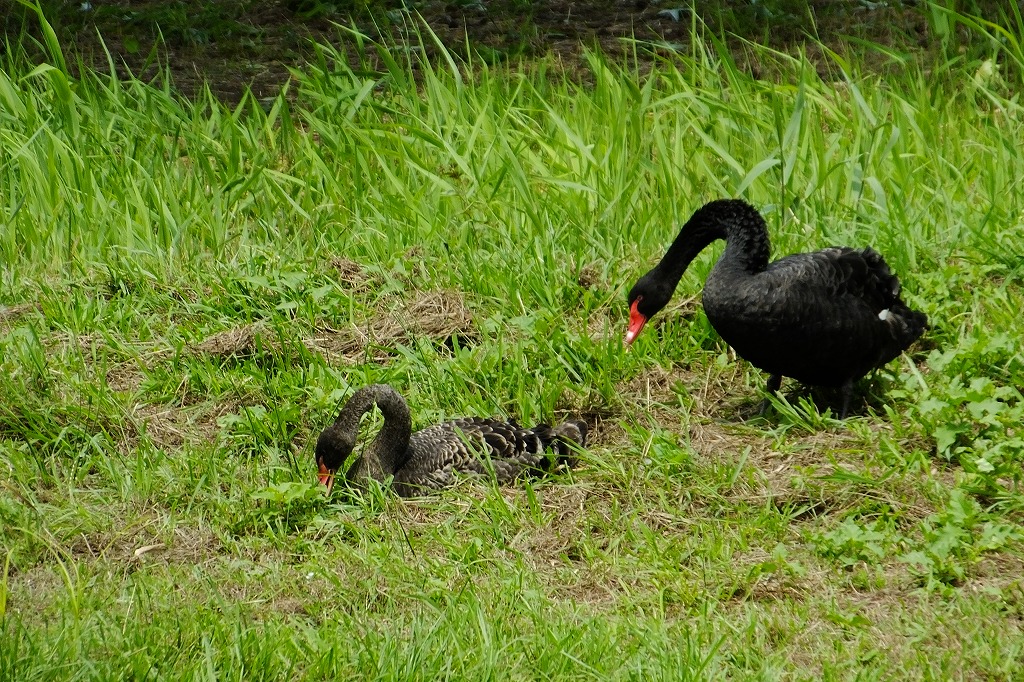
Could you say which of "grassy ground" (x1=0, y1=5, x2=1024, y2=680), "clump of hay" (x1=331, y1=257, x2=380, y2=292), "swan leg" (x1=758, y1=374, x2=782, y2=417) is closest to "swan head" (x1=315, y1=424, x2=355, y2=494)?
"grassy ground" (x1=0, y1=5, x2=1024, y2=680)

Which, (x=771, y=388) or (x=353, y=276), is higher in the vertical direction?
(x=353, y=276)

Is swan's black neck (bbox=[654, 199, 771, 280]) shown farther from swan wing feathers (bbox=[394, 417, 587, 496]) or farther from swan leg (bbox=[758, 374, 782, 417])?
swan wing feathers (bbox=[394, 417, 587, 496])

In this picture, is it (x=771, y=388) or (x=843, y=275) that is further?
(x=771, y=388)

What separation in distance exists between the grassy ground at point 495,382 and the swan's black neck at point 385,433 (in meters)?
0.21

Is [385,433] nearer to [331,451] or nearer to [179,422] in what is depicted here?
[331,451]

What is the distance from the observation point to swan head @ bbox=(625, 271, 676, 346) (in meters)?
5.32

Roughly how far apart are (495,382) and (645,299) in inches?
30.3

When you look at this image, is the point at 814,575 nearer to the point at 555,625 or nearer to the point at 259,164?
the point at 555,625

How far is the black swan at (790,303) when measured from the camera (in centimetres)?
495

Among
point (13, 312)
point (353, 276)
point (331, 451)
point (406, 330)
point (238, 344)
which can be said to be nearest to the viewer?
point (331, 451)

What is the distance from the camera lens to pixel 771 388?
5.41 m

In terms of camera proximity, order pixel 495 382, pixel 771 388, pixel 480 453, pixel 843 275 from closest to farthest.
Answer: pixel 480 453 < pixel 843 275 < pixel 771 388 < pixel 495 382

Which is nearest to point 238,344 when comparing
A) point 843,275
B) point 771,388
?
point 771,388

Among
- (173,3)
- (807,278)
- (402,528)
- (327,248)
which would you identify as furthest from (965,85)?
(173,3)
